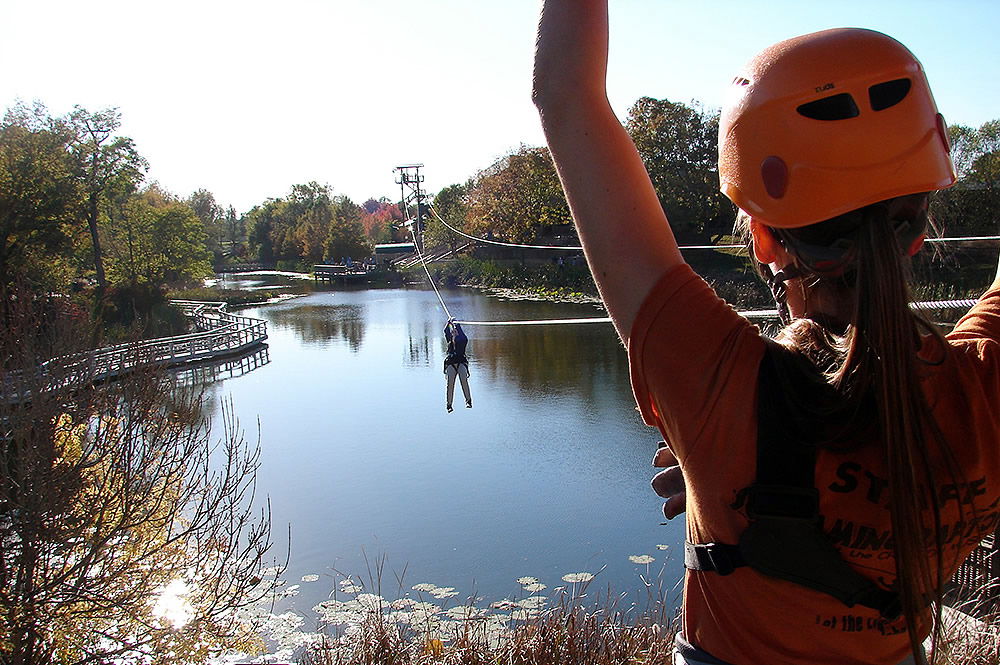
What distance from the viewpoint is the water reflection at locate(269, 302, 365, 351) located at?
31156mm

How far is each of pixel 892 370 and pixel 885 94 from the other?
0.29 metres

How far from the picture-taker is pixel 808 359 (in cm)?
82

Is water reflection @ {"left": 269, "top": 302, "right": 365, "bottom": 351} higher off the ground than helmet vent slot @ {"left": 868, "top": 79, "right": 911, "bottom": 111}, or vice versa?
helmet vent slot @ {"left": 868, "top": 79, "right": 911, "bottom": 111}

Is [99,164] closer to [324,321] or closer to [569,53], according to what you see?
[324,321]

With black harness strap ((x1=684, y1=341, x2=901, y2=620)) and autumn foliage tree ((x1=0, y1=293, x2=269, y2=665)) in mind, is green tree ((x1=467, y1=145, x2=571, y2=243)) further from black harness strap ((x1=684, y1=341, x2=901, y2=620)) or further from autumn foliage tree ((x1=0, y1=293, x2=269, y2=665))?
black harness strap ((x1=684, y1=341, x2=901, y2=620))

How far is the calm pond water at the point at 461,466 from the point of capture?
12609 mm

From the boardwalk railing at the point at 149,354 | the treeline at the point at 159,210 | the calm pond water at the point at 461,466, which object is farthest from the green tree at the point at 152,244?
the calm pond water at the point at 461,466

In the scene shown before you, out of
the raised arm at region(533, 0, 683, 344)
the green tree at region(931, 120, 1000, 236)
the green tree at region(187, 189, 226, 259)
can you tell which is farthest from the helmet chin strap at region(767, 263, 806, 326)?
the green tree at region(187, 189, 226, 259)

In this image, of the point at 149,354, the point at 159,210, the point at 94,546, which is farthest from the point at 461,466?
the point at 159,210

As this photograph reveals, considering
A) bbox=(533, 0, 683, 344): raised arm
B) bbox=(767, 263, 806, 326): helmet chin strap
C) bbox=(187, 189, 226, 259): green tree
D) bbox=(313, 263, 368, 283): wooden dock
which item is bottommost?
bbox=(313, 263, 368, 283): wooden dock

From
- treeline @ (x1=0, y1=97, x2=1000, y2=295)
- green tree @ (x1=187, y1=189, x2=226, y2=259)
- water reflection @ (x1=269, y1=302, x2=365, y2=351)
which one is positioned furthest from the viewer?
green tree @ (x1=187, y1=189, x2=226, y2=259)

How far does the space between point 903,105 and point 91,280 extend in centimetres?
A: 4116

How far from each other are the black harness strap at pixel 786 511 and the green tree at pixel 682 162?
24696mm

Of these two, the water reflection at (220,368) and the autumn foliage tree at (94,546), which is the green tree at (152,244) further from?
the autumn foliage tree at (94,546)
